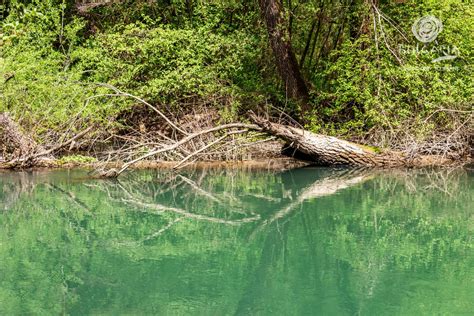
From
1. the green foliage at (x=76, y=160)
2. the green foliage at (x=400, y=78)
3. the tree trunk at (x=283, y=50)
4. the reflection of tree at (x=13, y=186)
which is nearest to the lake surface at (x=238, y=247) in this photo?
the reflection of tree at (x=13, y=186)

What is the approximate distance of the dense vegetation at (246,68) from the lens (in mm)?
12867

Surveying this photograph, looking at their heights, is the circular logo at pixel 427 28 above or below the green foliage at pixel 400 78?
above

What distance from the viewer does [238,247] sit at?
20.0ft

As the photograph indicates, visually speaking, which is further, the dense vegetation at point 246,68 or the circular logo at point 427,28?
the circular logo at point 427,28

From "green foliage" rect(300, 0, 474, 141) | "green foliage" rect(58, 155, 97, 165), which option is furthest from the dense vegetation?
"green foliage" rect(58, 155, 97, 165)

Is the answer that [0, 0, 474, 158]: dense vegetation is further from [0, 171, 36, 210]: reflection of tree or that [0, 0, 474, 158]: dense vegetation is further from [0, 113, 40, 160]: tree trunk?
[0, 171, 36, 210]: reflection of tree

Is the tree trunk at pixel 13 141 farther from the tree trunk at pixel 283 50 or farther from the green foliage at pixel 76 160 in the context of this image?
the tree trunk at pixel 283 50

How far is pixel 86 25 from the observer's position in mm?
16625

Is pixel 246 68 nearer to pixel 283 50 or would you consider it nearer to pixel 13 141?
pixel 283 50

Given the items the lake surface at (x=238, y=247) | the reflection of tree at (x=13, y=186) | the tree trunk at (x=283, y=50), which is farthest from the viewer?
the tree trunk at (x=283, y=50)

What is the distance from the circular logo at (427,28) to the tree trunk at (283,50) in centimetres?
250

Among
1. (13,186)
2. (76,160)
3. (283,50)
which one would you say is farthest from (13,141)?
(283,50)

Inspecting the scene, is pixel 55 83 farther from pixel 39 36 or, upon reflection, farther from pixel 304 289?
pixel 304 289

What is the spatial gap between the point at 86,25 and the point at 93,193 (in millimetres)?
8389
